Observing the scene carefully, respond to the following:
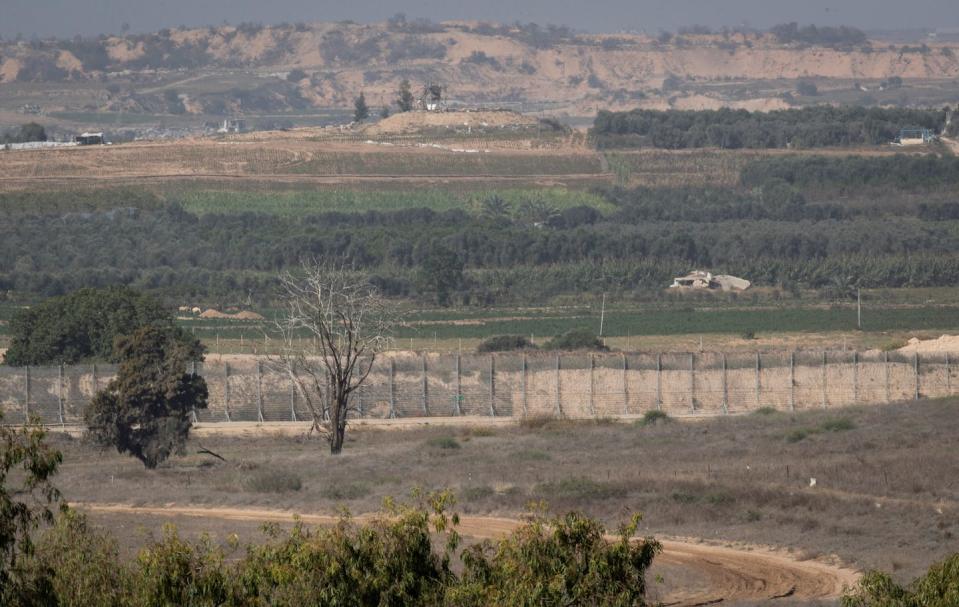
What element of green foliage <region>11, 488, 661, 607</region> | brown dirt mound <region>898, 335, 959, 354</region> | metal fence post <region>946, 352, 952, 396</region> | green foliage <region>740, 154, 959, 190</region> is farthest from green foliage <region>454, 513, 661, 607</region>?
green foliage <region>740, 154, 959, 190</region>

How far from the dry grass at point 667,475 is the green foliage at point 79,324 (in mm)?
10515

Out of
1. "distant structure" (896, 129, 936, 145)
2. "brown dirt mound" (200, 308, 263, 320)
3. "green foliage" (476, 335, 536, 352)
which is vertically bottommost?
"brown dirt mound" (200, 308, 263, 320)

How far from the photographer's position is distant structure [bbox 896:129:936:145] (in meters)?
129

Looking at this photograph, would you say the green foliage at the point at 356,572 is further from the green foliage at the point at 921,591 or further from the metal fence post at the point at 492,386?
the metal fence post at the point at 492,386

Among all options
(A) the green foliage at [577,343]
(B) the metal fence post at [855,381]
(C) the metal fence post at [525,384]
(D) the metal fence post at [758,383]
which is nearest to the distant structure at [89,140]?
(A) the green foliage at [577,343]

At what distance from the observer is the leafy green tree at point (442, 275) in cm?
8088

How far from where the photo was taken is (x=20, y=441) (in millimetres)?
16906

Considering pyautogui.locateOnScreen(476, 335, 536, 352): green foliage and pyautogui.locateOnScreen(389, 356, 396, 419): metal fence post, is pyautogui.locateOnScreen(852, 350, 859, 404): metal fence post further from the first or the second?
pyautogui.locateOnScreen(389, 356, 396, 419): metal fence post

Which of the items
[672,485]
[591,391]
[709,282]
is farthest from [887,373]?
[709,282]

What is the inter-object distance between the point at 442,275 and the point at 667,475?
48.2 m

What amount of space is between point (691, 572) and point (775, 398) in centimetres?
2326

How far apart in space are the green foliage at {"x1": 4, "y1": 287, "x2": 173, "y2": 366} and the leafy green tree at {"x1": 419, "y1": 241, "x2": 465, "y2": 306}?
1042 inches

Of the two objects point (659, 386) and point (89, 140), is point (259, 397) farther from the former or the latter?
point (89, 140)

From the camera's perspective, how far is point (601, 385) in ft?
158
